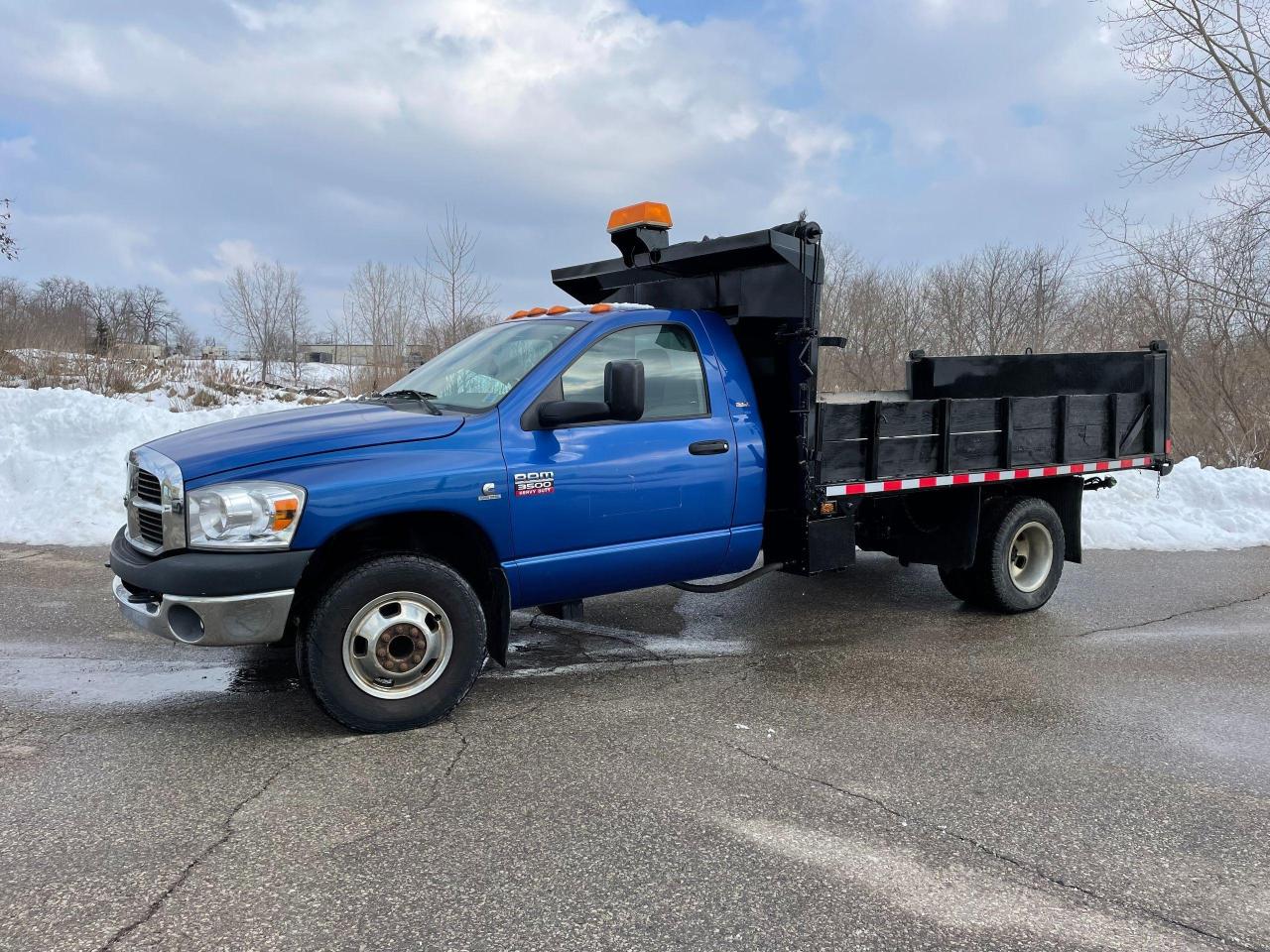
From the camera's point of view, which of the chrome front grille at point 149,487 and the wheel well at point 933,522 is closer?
the chrome front grille at point 149,487

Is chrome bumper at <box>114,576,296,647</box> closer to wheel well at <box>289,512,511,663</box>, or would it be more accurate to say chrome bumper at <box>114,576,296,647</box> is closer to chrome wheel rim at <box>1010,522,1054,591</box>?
wheel well at <box>289,512,511,663</box>

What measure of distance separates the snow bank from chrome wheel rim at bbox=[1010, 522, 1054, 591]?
309cm

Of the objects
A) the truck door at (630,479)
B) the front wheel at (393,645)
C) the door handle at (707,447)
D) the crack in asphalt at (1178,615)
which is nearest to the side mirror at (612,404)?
the truck door at (630,479)

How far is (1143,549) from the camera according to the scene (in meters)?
9.60

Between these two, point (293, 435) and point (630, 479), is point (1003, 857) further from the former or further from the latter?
point (293, 435)

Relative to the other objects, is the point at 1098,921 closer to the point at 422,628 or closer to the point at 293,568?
the point at 422,628

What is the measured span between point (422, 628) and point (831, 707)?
2.13 meters

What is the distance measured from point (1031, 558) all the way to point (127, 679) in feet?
20.2

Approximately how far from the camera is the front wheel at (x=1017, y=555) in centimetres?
676

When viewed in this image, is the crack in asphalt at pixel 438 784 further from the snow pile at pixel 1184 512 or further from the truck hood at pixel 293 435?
the snow pile at pixel 1184 512

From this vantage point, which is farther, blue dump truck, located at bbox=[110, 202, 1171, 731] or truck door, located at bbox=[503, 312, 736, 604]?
truck door, located at bbox=[503, 312, 736, 604]

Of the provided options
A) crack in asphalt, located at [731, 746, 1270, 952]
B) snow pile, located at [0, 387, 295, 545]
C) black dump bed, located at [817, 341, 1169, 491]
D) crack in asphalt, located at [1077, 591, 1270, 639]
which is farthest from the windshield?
snow pile, located at [0, 387, 295, 545]

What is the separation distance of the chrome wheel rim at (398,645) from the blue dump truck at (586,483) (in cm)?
1

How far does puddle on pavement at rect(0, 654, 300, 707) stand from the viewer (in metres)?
4.91
